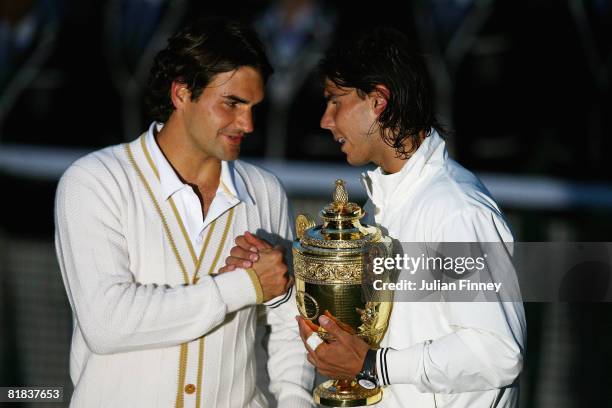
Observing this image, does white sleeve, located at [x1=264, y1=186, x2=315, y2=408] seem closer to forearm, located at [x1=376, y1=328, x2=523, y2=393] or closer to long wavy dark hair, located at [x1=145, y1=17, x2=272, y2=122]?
forearm, located at [x1=376, y1=328, x2=523, y2=393]

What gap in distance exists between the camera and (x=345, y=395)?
300cm

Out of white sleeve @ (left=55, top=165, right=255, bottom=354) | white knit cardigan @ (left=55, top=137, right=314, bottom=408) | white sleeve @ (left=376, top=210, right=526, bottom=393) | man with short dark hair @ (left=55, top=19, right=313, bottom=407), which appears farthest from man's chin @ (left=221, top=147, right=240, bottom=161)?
white sleeve @ (left=376, top=210, right=526, bottom=393)

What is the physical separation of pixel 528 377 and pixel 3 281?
3.04 meters

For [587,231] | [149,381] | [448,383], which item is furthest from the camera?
[587,231]

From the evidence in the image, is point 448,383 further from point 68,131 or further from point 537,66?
point 68,131

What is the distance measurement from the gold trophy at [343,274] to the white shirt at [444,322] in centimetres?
6

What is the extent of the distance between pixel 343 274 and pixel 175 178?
0.58 meters

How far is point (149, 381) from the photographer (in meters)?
2.95

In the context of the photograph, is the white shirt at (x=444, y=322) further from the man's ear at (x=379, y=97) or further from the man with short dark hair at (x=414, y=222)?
the man's ear at (x=379, y=97)

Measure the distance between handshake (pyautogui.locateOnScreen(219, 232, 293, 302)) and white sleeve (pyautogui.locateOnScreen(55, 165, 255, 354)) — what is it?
5 centimetres

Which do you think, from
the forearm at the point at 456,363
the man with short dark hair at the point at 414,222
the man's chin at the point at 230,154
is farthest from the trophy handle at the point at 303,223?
the forearm at the point at 456,363

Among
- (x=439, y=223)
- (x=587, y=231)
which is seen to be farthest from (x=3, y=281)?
(x=439, y=223)

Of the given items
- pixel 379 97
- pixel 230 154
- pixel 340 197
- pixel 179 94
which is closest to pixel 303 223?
pixel 340 197

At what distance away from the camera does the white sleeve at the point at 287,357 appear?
10.3ft
